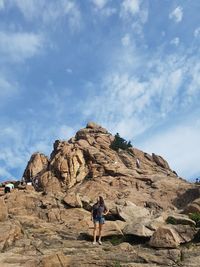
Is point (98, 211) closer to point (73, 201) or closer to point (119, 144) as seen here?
point (73, 201)

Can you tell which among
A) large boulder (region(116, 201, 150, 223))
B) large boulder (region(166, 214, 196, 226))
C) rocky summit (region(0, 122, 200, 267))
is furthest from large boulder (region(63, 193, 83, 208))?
A: large boulder (region(166, 214, 196, 226))

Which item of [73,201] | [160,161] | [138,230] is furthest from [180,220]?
[160,161]

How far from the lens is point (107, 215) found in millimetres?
35031

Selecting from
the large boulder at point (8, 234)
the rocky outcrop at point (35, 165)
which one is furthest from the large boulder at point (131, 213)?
the rocky outcrop at point (35, 165)

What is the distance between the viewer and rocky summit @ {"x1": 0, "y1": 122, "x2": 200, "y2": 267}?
76.6ft

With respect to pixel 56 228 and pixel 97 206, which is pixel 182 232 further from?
pixel 56 228

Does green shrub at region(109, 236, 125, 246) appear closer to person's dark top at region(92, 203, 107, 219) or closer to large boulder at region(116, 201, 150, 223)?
person's dark top at region(92, 203, 107, 219)

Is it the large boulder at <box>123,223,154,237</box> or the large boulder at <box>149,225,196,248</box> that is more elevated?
the large boulder at <box>123,223,154,237</box>

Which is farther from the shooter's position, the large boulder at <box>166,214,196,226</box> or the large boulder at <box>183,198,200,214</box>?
the large boulder at <box>183,198,200,214</box>

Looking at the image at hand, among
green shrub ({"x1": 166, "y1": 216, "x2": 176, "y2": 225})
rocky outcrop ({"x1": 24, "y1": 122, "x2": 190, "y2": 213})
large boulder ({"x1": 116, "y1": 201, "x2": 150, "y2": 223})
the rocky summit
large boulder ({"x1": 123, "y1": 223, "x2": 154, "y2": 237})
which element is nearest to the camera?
the rocky summit

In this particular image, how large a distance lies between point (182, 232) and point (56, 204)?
1749 centimetres

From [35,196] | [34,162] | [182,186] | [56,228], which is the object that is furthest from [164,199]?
[34,162]

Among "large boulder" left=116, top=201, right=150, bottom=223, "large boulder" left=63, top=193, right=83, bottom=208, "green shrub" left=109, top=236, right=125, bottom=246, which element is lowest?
"green shrub" left=109, top=236, right=125, bottom=246

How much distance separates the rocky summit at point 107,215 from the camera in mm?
23344
